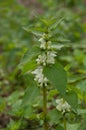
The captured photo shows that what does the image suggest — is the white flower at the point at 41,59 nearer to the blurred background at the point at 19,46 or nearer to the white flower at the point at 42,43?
the white flower at the point at 42,43

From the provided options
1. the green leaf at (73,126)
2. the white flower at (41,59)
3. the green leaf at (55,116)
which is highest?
the white flower at (41,59)

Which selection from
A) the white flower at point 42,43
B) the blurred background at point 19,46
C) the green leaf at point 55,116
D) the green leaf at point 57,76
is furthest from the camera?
the blurred background at point 19,46

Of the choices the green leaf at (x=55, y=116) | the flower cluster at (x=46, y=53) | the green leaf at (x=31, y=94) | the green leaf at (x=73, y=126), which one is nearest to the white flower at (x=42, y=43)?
the flower cluster at (x=46, y=53)

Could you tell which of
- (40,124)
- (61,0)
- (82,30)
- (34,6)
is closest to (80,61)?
(82,30)

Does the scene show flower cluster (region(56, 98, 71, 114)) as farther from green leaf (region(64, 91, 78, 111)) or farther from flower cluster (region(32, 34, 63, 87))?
flower cluster (region(32, 34, 63, 87))

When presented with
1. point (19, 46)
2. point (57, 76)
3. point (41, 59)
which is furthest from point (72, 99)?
point (19, 46)

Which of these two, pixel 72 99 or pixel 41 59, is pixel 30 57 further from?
pixel 72 99
